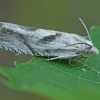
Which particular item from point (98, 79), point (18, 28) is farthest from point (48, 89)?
point (18, 28)

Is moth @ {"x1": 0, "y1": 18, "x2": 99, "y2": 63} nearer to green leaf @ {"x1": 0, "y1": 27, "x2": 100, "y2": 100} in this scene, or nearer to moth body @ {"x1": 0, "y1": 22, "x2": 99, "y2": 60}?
moth body @ {"x1": 0, "y1": 22, "x2": 99, "y2": 60}

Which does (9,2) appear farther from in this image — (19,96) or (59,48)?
(59,48)

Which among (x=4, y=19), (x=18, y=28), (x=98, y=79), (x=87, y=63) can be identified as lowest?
(x=98, y=79)

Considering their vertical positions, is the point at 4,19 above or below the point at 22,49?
above

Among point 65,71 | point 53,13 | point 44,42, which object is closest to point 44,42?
point 44,42

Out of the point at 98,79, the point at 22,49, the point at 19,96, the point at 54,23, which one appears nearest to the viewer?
the point at 98,79

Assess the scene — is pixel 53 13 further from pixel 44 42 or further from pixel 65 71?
pixel 65 71
